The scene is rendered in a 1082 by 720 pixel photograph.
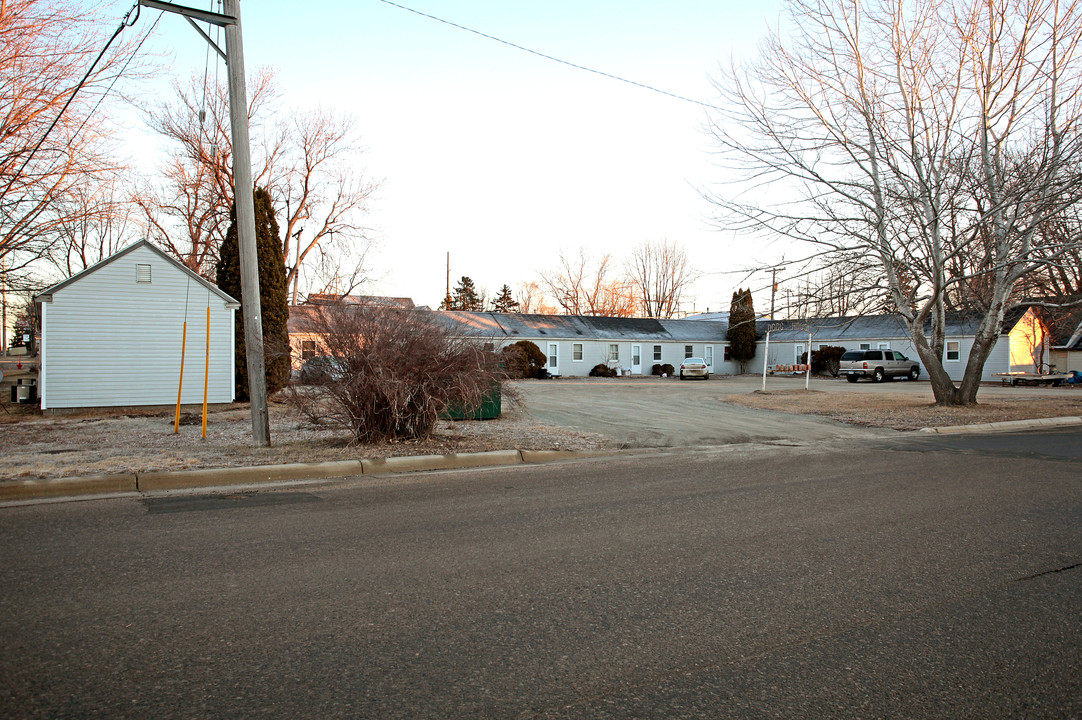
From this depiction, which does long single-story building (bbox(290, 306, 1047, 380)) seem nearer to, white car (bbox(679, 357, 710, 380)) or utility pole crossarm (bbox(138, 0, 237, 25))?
white car (bbox(679, 357, 710, 380))

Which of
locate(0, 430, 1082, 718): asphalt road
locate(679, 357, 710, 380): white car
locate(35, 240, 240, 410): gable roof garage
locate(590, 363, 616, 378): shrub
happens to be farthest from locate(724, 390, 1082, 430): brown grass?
locate(590, 363, 616, 378): shrub

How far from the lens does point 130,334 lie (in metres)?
18.3

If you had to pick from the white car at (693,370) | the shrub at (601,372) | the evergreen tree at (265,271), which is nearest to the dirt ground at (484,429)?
the evergreen tree at (265,271)

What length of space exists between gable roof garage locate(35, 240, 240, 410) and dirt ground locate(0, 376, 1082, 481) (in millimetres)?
1047

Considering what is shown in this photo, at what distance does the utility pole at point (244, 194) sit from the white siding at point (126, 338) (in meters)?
9.60

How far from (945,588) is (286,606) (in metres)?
4.18

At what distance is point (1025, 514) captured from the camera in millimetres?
6660

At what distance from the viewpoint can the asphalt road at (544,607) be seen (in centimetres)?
304

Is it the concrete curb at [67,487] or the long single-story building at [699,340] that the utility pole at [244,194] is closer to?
the concrete curb at [67,487]

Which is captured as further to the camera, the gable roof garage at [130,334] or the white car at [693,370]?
the white car at [693,370]

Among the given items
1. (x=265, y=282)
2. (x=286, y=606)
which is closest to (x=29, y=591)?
(x=286, y=606)

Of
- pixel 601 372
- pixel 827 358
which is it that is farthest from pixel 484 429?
pixel 827 358

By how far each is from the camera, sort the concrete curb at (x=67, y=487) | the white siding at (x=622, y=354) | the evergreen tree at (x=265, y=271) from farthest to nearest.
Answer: the white siding at (x=622, y=354), the evergreen tree at (x=265, y=271), the concrete curb at (x=67, y=487)

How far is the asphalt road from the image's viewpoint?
304 centimetres
